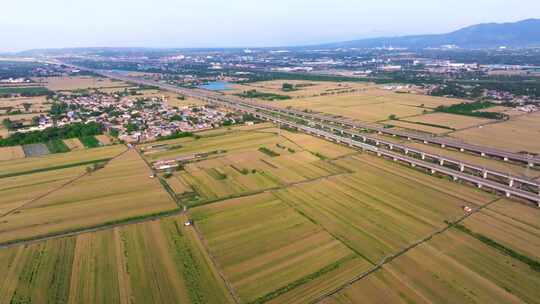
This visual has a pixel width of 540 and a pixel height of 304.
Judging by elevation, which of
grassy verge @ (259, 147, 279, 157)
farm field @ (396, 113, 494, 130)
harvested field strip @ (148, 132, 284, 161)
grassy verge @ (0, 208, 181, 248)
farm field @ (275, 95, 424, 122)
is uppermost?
farm field @ (275, 95, 424, 122)

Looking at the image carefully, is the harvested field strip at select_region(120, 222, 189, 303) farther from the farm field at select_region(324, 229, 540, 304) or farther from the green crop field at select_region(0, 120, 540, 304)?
the farm field at select_region(324, 229, 540, 304)

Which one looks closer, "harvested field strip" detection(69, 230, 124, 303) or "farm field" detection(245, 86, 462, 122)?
"harvested field strip" detection(69, 230, 124, 303)

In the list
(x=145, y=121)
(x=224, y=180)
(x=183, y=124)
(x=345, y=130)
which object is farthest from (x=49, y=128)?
(x=345, y=130)

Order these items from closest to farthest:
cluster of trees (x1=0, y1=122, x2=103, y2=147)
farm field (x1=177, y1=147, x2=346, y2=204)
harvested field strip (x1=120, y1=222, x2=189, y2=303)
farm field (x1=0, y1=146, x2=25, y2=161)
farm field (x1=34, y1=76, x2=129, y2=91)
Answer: harvested field strip (x1=120, y1=222, x2=189, y2=303)
farm field (x1=177, y1=147, x2=346, y2=204)
farm field (x1=0, y1=146, x2=25, y2=161)
cluster of trees (x1=0, y1=122, x2=103, y2=147)
farm field (x1=34, y1=76, x2=129, y2=91)

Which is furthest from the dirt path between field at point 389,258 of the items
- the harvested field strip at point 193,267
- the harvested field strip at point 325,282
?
the harvested field strip at point 193,267

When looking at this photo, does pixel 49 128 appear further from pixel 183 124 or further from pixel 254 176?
pixel 254 176

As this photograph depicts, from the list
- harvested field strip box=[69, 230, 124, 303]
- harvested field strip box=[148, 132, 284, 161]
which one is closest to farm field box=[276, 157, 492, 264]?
harvested field strip box=[69, 230, 124, 303]

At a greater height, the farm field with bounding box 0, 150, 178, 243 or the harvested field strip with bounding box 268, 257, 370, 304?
the farm field with bounding box 0, 150, 178, 243
